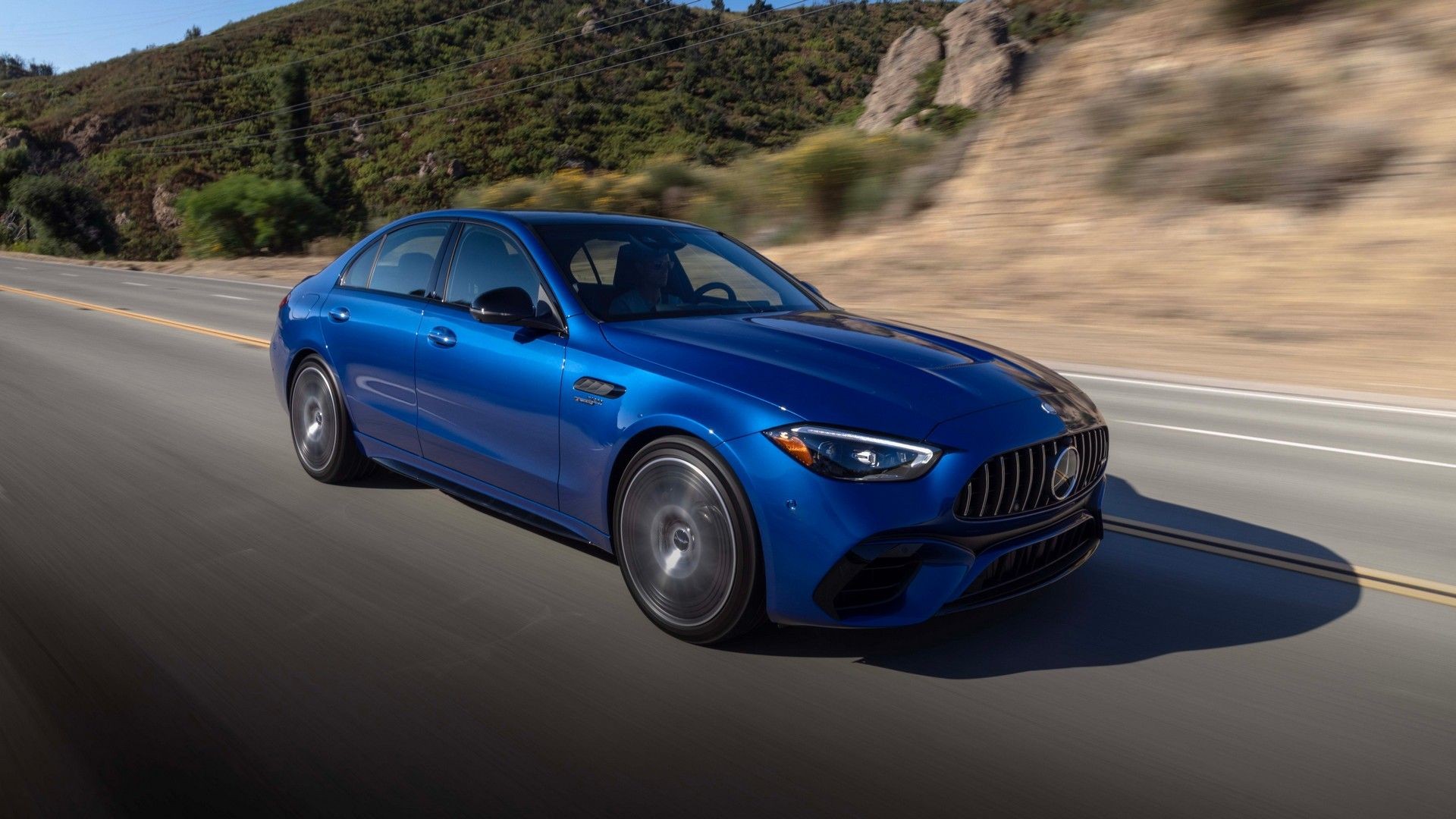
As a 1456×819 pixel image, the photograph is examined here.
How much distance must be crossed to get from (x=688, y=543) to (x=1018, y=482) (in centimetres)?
114

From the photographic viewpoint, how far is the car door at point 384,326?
213 inches

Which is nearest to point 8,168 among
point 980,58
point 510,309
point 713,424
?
point 980,58

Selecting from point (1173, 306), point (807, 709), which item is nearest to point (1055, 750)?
point (807, 709)

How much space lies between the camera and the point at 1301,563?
495cm

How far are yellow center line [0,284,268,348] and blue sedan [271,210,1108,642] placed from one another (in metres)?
8.04

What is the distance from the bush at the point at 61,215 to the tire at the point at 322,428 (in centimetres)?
5641

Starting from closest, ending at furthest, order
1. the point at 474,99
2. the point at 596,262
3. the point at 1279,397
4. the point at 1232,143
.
→ 1. the point at 596,262
2. the point at 1279,397
3. the point at 1232,143
4. the point at 474,99

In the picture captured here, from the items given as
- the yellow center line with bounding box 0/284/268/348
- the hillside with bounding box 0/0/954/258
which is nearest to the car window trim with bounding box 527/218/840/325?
the yellow center line with bounding box 0/284/268/348

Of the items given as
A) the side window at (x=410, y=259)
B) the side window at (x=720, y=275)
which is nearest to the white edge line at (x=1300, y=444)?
the side window at (x=720, y=275)

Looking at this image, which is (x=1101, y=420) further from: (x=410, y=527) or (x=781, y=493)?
(x=410, y=527)

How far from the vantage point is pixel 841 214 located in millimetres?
21953

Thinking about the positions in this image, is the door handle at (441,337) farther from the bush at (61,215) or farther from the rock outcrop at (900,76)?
the bush at (61,215)

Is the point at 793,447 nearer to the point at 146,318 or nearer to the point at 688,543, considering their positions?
the point at 688,543

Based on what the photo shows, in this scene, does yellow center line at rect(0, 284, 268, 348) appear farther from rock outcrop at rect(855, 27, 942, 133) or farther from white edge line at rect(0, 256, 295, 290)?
rock outcrop at rect(855, 27, 942, 133)
